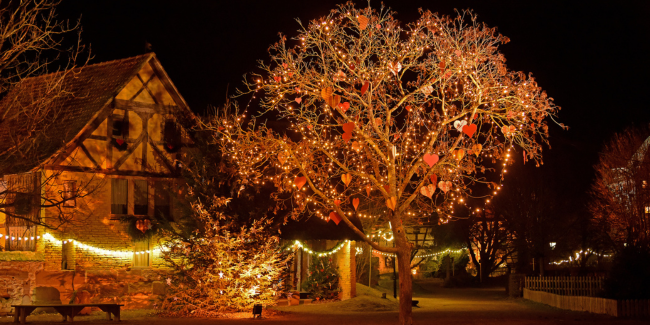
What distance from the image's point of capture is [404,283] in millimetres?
13766

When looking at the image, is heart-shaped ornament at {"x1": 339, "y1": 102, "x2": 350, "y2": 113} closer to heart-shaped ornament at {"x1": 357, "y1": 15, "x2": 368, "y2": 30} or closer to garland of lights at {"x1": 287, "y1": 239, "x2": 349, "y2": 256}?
heart-shaped ornament at {"x1": 357, "y1": 15, "x2": 368, "y2": 30}

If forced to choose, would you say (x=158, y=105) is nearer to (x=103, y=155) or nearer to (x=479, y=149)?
(x=103, y=155)

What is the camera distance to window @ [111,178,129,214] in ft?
72.3

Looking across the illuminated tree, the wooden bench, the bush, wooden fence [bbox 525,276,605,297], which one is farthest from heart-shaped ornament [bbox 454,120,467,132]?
the illuminated tree

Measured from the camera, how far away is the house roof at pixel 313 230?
76.8 feet

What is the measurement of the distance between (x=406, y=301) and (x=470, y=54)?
5.18m

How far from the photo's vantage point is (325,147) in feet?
46.8

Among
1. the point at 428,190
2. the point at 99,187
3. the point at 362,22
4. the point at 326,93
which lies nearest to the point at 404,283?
the point at 428,190

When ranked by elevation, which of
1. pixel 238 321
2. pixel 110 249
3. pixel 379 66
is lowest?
pixel 238 321

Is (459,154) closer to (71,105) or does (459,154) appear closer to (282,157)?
(282,157)

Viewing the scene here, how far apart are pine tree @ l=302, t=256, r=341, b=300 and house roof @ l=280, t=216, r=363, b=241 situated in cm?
116

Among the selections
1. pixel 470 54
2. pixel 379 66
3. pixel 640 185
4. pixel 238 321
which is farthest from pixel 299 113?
pixel 640 185

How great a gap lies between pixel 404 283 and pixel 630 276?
355 inches

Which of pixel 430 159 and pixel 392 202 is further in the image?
pixel 392 202
